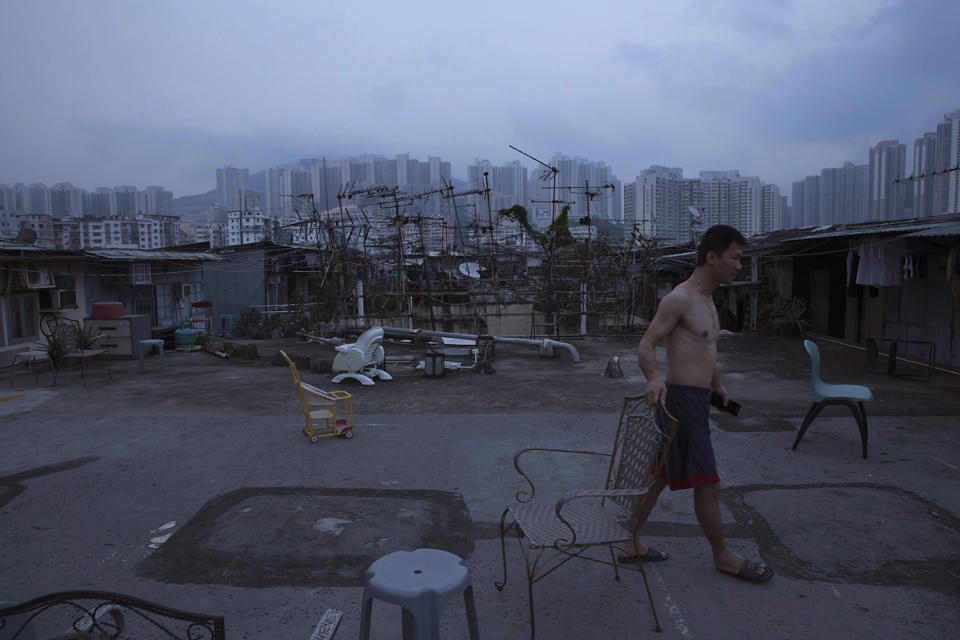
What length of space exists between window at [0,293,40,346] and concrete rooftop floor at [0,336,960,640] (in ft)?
15.5

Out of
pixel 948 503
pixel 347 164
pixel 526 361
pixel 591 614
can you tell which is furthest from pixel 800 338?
pixel 347 164

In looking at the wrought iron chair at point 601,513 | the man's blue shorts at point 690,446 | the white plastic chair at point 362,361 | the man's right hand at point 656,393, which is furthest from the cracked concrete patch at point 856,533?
the white plastic chair at point 362,361

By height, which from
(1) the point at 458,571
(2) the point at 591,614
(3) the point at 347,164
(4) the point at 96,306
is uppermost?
(3) the point at 347,164

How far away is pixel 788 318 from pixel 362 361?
1091 centimetres

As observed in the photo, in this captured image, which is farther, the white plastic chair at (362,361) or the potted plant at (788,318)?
the potted plant at (788,318)

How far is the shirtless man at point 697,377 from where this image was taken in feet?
10.5

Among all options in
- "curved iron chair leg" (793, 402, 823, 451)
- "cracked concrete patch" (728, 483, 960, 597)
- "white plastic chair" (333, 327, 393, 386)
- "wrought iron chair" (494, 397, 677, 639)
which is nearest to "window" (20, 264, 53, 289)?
"white plastic chair" (333, 327, 393, 386)

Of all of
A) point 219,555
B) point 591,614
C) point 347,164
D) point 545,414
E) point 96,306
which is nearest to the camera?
point 591,614

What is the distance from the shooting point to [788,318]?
1475 centimetres

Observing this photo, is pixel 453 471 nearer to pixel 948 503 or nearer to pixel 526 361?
pixel 948 503

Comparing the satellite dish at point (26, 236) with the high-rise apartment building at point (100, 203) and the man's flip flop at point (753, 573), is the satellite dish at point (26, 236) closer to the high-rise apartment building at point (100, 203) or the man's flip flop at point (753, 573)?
the man's flip flop at point (753, 573)

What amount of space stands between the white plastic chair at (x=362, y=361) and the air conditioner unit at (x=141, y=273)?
8905 mm

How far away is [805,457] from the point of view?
5469mm

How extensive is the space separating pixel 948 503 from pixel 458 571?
4.04 metres
